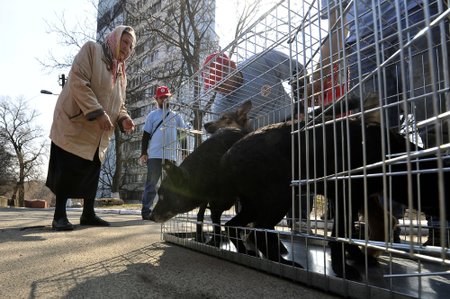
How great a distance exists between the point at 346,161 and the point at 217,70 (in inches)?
66.9

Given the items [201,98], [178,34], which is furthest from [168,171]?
[178,34]

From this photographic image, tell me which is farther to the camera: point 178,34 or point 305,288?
point 178,34

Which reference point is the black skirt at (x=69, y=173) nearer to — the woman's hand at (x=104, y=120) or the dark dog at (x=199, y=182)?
the woman's hand at (x=104, y=120)

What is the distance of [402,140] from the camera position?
220 cm

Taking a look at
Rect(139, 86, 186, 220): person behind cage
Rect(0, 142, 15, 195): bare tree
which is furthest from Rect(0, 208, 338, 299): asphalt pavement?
Rect(0, 142, 15, 195): bare tree

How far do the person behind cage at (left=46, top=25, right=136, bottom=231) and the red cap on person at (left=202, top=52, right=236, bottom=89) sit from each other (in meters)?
1.01

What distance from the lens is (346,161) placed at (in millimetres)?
2223

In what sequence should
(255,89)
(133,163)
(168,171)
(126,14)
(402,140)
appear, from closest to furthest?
(402,140) < (168,171) < (255,89) < (126,14) < (133,163)

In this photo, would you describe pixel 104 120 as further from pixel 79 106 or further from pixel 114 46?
pixel 114 46

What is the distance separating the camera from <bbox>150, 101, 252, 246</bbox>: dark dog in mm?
3270

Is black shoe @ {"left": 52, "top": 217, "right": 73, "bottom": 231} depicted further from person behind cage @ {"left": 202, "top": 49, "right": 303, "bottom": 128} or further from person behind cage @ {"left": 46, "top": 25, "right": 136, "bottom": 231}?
person behind cage @ {"left": 202, "top": 49, "right": 303, "bottom": 128}

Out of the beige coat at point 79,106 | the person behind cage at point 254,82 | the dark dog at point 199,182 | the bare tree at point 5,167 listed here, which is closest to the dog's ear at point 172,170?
the dark dog at point 199,182

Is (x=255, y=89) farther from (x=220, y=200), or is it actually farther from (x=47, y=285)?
(x=47, y=285)

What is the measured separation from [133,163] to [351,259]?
32861mm
